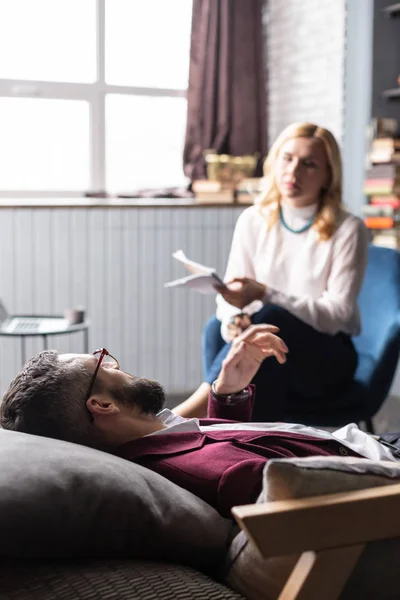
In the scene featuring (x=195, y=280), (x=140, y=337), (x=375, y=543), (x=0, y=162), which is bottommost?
(x=140, y=337)

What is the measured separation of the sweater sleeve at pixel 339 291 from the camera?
2.68 m

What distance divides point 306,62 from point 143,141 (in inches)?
36.7

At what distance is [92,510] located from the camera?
3.49 feet

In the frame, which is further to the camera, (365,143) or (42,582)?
(365,143)

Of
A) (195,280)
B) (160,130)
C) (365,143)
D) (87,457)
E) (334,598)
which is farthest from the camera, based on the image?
(160,130)

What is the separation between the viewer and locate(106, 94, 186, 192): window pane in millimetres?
4375

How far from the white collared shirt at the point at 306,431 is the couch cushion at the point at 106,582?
1.06ft

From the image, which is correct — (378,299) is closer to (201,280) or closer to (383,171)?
(201,280)

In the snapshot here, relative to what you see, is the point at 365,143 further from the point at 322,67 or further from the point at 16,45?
the point at 16,45

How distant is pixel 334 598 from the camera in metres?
1.00

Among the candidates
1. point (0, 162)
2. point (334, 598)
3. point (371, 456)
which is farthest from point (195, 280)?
point (0, 162)

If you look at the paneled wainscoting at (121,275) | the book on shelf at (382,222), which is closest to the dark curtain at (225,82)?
the paneled wainscoting at (121,275)

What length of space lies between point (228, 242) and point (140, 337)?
65 cm

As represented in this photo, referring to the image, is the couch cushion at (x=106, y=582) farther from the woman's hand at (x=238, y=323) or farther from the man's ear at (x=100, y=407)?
the woman's hand at (x=238, y=323)
